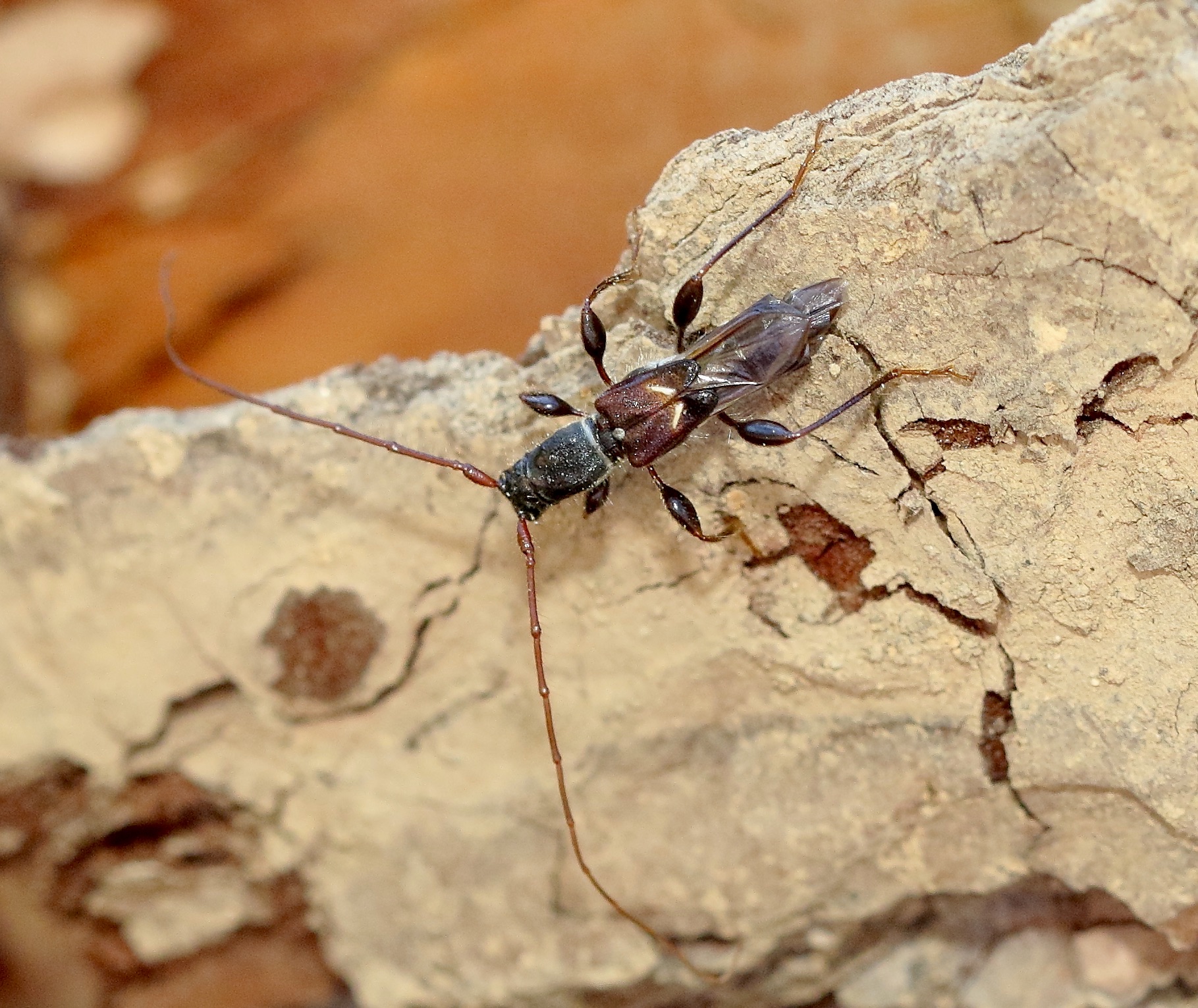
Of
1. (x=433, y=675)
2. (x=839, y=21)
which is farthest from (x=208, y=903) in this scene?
(x=839, y=21)

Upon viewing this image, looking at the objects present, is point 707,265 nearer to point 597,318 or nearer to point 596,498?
point 597,318

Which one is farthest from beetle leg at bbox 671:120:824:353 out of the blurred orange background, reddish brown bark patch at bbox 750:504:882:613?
the blurred orange background

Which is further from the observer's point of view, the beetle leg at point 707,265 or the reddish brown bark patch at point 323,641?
the reddish brown bark patch at point 323,641

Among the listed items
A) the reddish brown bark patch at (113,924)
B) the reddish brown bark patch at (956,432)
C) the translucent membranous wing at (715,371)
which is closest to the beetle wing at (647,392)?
the translucent membranous wing at (715,371)

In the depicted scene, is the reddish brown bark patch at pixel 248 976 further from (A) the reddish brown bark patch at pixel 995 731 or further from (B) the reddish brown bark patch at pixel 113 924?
Answer: (A) the reddish brown bark patch at pixel 995 731

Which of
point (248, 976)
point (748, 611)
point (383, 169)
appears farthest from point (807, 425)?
point (248, 976)

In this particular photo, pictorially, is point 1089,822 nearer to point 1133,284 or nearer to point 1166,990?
point 1166,990

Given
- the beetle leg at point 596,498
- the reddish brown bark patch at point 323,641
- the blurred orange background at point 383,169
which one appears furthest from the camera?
the blurred orange background at point 383,169
